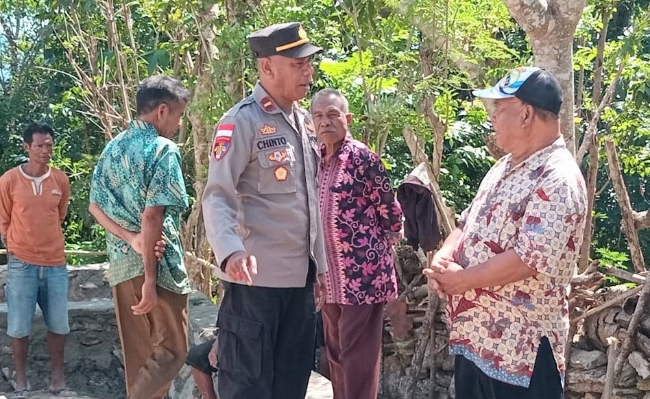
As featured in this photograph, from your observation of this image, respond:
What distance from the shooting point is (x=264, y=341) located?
123 inches

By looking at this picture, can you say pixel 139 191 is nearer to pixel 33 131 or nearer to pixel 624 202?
pixel 33 131

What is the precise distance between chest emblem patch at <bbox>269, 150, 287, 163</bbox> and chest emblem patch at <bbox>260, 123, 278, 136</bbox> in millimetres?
76

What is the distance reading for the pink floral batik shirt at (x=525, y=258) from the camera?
2729 mm

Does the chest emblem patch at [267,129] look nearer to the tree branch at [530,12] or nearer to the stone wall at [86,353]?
the tree branch at [530,12]

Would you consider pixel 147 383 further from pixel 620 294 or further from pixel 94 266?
pixel 94 266

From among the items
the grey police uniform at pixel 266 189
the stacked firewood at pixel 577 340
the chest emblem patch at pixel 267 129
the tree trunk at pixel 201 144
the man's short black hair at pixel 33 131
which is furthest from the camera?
the tree trunk at pixel 201 144

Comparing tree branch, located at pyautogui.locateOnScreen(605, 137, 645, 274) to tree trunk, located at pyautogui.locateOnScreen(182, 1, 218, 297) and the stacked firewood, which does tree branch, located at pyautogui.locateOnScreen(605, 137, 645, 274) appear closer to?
the stacked firewood

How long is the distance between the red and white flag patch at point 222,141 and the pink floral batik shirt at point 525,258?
0.90 m

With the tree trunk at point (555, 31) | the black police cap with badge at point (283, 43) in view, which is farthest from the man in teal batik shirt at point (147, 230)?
the tree trunk at point (555, 31)

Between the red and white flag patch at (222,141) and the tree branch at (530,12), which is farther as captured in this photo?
the tree branch at (530,12)

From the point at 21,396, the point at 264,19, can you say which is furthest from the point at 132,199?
the point at 21,396

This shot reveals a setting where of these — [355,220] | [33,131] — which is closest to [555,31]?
[355,220]

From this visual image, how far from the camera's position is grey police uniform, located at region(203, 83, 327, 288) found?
120 inches

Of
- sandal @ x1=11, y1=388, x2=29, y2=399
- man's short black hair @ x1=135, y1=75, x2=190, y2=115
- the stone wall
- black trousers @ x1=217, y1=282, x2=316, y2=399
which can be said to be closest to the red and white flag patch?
black trousers @ x1=217, y1=282, x2=316, y2=399
